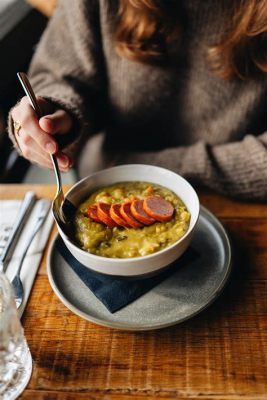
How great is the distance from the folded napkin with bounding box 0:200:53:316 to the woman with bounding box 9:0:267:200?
0.15 metres

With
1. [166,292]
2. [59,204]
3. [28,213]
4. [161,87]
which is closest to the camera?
[166,292]

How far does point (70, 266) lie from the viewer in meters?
1.01

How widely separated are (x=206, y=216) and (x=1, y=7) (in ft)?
4.79

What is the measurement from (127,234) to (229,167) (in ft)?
1.65

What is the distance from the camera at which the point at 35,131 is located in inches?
41.5

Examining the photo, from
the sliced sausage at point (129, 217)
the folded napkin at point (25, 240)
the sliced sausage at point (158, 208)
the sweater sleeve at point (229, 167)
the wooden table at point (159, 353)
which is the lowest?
the sweater sleeve at point (229, 167)

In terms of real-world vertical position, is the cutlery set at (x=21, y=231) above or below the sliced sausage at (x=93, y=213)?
below

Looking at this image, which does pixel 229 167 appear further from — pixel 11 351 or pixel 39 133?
pixel 11 351

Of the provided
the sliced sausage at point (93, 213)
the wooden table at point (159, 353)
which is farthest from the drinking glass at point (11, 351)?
the sliced sausage at point (93, 213)

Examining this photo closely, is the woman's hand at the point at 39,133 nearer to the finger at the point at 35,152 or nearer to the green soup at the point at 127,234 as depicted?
the finger at the point at 35,152

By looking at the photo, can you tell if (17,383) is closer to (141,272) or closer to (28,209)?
(141,272)

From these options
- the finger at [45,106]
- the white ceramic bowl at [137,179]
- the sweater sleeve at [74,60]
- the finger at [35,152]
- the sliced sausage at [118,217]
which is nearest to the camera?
the white ceramic bowl at [137,179]

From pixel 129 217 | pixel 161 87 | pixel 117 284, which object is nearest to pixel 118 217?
pixel 129 217

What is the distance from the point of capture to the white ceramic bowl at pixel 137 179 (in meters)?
0.86
